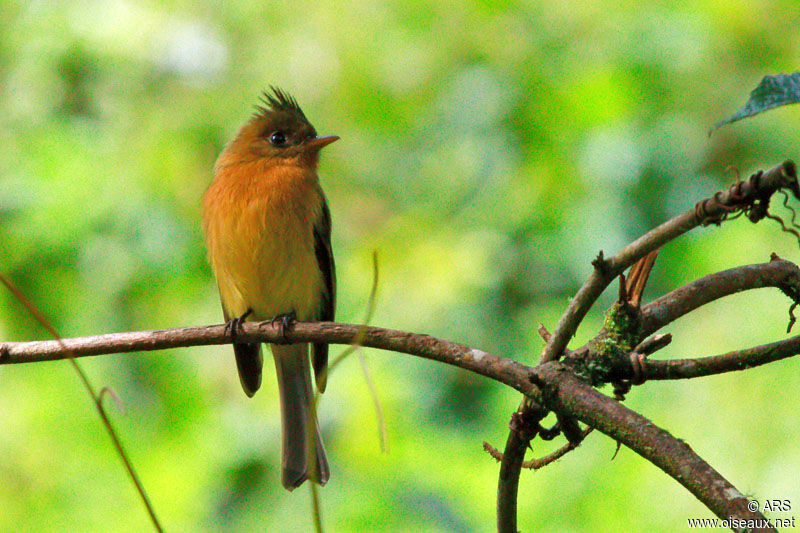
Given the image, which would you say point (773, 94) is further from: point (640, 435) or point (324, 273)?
point (324, 273)

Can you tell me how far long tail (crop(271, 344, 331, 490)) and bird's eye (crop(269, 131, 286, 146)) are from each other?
917mm

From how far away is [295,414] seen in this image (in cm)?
379

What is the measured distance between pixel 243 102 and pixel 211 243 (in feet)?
5.09

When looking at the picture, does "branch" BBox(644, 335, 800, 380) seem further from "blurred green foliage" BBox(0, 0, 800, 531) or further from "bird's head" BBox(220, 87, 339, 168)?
"bird's head" BBox(220, 87, 339, 168)

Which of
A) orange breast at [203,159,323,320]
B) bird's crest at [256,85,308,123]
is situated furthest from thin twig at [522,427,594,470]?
bird's crest at [256,85,308,123]

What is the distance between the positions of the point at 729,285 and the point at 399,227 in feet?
9.64

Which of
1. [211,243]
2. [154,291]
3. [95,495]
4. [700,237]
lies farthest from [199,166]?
[700,237]

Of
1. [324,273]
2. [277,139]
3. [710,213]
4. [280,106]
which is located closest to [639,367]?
[710,213]

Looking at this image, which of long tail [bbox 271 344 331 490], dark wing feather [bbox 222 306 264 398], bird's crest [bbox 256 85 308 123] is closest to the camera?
long tail [bbox 271 344 331 490]

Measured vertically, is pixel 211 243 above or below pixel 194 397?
above

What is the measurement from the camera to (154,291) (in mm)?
4488

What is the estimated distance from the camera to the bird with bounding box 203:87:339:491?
3.48 metres

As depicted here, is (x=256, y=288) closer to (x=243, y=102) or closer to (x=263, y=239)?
(x=263, y=239)

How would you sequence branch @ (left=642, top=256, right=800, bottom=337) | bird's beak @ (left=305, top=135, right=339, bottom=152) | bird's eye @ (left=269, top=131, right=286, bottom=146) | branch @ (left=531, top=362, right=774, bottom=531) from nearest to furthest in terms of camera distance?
branch @ (left=531, top=362, right=774, bottom=531)
branch @ (left=642, top=256, right=800, bottom=337)
bird's beak @ (left=305, top=135, right=339, bottom=152)
bird's eye @ (left=269, top=131, right=286, bottom=146)
